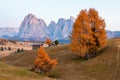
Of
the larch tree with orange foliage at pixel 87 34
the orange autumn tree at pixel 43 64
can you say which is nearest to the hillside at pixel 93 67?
the orange autumn tree at pixel 43 64

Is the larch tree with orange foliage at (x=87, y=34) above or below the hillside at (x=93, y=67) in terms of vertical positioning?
above

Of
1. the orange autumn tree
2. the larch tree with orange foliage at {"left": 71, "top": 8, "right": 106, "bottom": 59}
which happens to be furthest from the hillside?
the larch tree with orange foliage at {"left": 71, "top": 8, "right": 106, "bottom": 59}

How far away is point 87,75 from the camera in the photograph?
74.4 metres

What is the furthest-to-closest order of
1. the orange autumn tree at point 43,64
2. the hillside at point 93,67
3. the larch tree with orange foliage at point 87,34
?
the larch tree with orange foliage at point 87,34
the orange autumn tree at point 43,64
the hillside at point 93,67

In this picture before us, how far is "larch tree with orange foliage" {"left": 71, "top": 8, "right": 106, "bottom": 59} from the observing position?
9360 cm

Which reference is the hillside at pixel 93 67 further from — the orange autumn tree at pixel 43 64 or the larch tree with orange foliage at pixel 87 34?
the larch tree with orange foliage at pixel 87 34

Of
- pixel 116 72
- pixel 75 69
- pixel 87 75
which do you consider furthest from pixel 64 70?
pixel 116 72

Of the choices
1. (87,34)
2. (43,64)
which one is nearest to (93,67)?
(43,64)

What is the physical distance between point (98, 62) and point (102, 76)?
11157 mm

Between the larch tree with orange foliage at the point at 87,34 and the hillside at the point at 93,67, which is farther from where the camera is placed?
the larch tree with orange foliage at the point at 87,34

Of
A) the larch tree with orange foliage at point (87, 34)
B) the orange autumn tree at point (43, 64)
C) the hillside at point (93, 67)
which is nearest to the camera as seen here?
the hillside at point (93, 67)

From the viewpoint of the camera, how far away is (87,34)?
94.6m

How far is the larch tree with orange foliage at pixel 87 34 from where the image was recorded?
9360cm

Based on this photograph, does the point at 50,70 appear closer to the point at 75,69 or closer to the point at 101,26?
the point at 75,69
